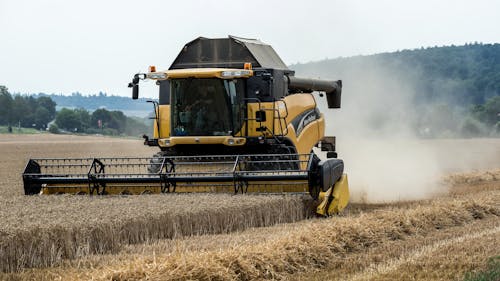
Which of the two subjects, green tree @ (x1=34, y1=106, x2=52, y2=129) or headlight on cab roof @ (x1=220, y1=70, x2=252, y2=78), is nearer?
headlight on cab roof @ (x1=220, y1=70, x2=252, y2=78)

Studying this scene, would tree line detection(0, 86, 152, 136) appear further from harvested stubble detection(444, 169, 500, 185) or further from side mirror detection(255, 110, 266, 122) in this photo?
side mirror detection(255, 110, 266, 122)

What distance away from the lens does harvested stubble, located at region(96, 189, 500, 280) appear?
7.36 meters

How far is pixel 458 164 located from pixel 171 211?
2352 cm

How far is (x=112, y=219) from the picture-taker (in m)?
9.91

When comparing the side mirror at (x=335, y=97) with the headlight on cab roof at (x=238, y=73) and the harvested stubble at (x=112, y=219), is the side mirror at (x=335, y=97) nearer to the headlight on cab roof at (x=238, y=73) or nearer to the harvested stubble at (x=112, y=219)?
the headlight on cab roof at (x=238, y=73)

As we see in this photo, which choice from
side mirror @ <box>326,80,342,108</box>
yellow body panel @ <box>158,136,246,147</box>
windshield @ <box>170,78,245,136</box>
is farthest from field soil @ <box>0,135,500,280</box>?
side mirror @ <box>326,80,342,108</box>

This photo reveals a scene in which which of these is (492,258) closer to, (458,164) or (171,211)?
(171,211)

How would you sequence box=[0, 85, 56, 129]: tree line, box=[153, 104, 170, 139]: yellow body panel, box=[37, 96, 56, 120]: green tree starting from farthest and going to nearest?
box=[37, 96, 56, 120]: green tree → box=[0, 85, 56, 129]: tree line → box=[153, 104, 170, 139]: yellow body panel

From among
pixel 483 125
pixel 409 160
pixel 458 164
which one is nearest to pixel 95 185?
pixel 409 160

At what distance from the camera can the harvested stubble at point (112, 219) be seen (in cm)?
868

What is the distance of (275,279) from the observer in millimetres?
8062

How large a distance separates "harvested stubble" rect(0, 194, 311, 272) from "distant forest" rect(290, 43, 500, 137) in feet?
40.1

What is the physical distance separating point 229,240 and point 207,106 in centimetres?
534

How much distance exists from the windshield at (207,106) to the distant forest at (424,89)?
938 centimetres
